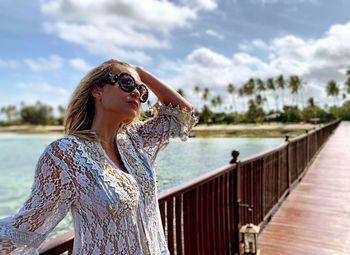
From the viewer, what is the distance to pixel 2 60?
105 metres

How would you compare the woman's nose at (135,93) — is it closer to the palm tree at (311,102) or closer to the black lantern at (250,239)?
the black lantern at (250,239)

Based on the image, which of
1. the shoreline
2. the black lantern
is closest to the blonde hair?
the black lantern

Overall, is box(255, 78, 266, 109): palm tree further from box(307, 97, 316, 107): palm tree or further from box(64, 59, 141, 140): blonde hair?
box(64, 59, 141, 140): blonde hair

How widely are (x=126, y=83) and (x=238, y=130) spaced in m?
66.0

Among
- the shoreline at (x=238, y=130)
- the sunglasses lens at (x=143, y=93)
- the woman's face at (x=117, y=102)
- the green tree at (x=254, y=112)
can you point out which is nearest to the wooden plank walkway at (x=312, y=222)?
the sunglasses lens at (x=143, y=93)

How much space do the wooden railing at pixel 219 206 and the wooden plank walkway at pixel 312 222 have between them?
0.70 ft

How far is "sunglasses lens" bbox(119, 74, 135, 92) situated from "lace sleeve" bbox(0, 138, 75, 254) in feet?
1.08

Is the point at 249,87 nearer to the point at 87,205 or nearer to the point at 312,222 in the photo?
the point at 312,222

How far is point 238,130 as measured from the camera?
218 feet

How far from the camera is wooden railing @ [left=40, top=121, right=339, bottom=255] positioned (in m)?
2.21

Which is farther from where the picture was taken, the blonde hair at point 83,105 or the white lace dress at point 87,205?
the blonde hair at point 83,105

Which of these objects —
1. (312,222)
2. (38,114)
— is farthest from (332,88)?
(312,222)

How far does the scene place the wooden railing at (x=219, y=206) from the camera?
2213 millimetres

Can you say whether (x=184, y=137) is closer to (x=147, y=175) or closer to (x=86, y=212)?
(x=147, y=175)
